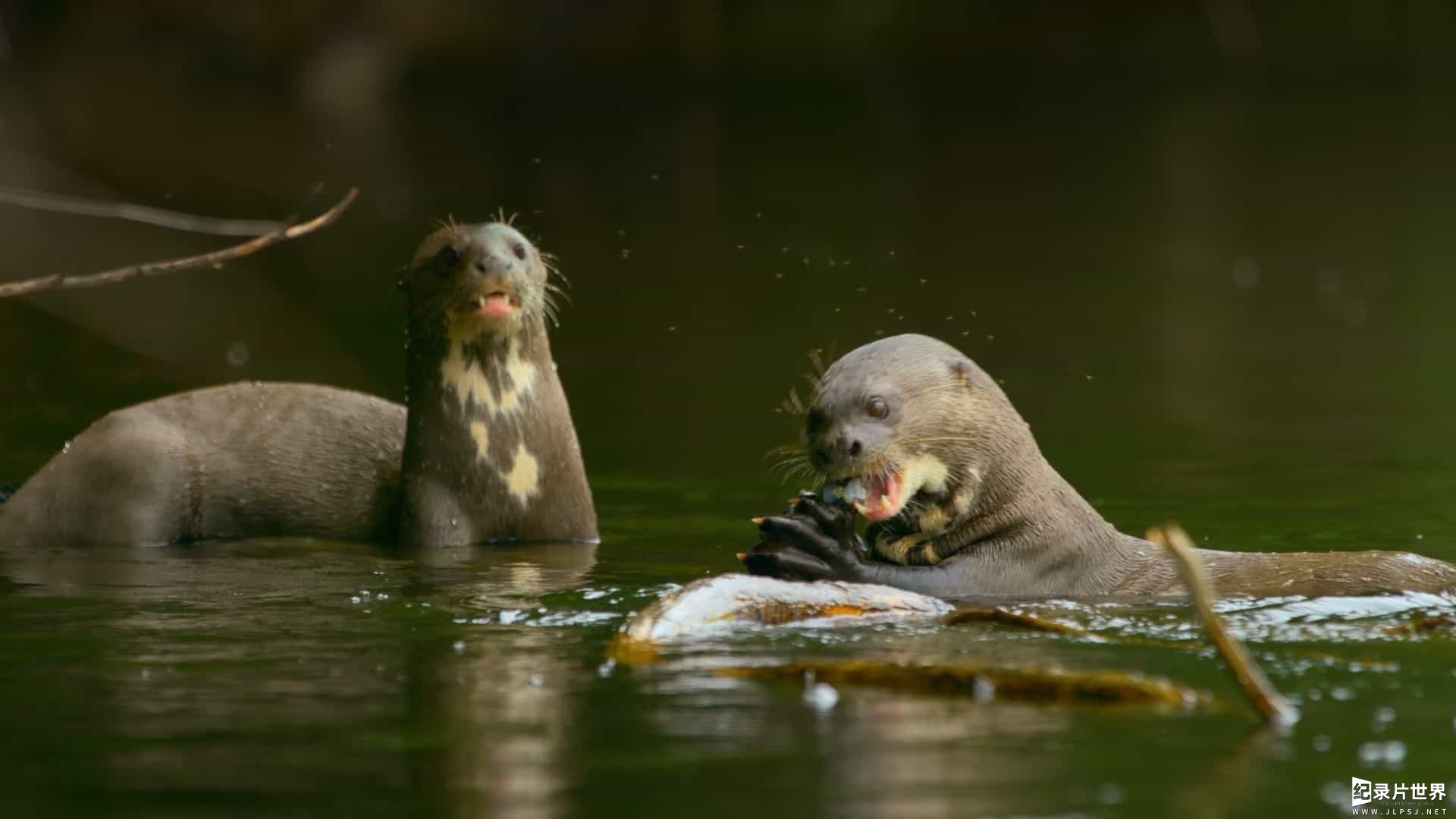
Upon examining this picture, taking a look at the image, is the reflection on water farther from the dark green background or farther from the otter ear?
the otter ear

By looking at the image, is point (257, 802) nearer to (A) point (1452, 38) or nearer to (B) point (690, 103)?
(B) point (690, 103)

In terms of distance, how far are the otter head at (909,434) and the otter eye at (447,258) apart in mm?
1625

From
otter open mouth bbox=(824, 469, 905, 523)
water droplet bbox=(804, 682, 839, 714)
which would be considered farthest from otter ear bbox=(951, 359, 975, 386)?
water droplet bbox=(804, 682, 839, 714)

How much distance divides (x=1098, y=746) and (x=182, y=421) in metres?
4.20

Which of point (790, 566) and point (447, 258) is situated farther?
point (447, 258)

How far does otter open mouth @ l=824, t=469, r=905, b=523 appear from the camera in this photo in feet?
22.1

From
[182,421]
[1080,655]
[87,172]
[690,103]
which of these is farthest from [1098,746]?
[690,103]

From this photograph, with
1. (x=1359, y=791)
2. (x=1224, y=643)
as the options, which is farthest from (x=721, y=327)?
(x=1359, y=791)

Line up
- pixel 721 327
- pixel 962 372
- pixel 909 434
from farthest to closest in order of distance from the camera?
pixel 721 327 < pixel 962 372 < pixel 909 434

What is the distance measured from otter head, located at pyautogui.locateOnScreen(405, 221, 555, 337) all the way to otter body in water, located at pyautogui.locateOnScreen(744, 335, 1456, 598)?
1529 millimetres

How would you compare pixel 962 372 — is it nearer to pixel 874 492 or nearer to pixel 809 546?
pixel 874 492

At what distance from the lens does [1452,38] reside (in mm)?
31844

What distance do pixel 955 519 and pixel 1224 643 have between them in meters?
2.15

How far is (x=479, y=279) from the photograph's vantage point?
8.12 metres
